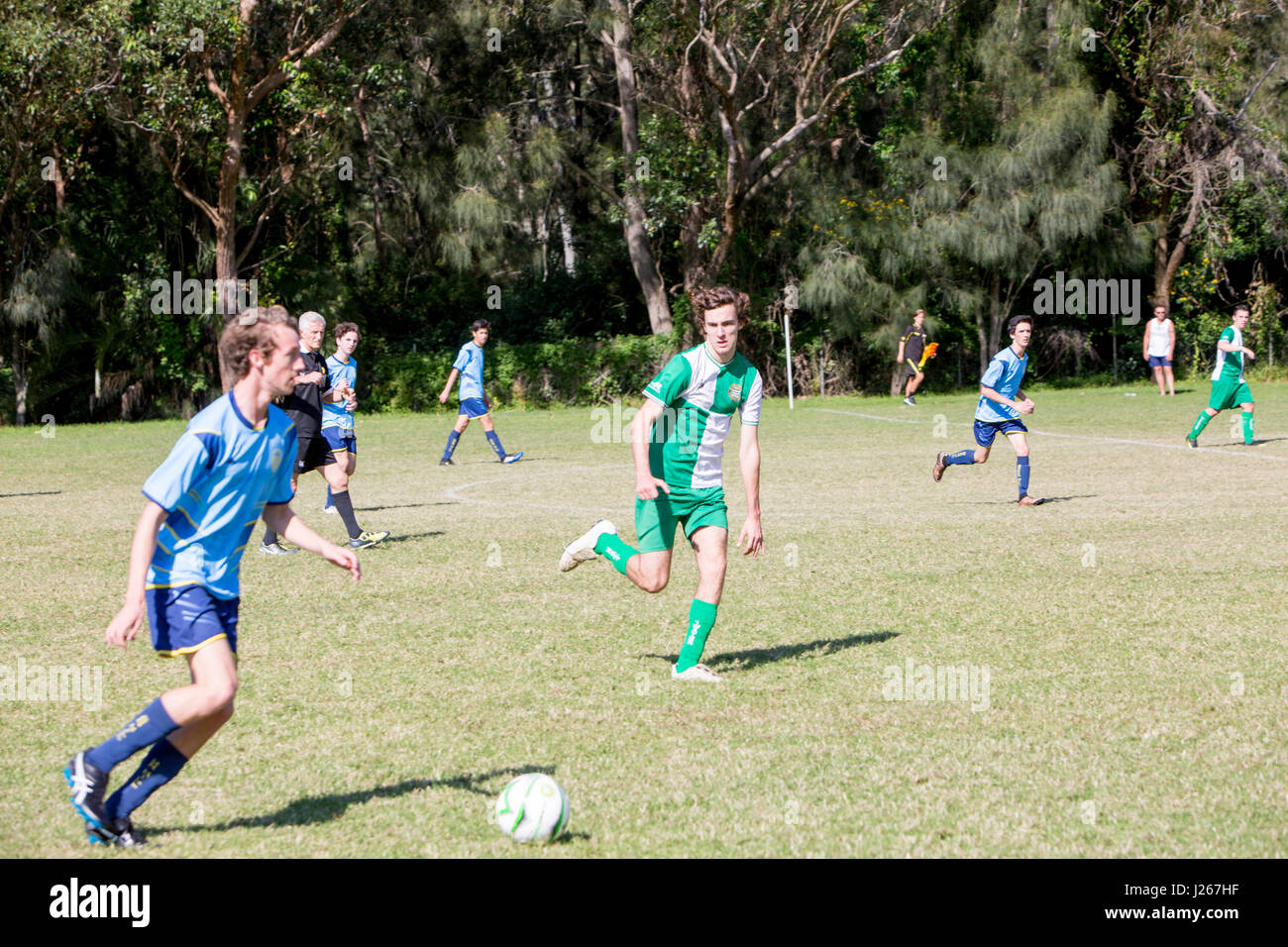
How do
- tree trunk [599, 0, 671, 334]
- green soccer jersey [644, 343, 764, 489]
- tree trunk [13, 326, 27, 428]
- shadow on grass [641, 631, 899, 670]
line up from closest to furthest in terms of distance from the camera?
green soccer jersey [644, 343, 764, 489], shadow on grass [641, 631, 899, 670], tree trunk [13, 326, 27, 428], tree trunk [599, 0, 671, 334]

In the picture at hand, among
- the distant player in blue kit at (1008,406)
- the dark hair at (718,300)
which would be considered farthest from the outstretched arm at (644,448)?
the distant player in blue kit at (1008,406)

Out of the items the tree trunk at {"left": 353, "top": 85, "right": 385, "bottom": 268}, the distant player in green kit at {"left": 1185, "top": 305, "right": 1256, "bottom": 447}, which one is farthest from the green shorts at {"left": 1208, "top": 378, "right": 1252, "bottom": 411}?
the tree trunk at {"left": 353, "top": 85, "right": 385, "bottom": 268}

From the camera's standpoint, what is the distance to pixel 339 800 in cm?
494

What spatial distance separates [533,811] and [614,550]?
9.66ft

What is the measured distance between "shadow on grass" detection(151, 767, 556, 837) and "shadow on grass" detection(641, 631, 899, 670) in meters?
1.95

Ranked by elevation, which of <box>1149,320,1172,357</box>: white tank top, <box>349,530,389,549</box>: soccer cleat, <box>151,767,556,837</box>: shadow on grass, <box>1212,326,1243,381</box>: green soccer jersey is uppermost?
<box>1149,320,1172,357</box>: white tank top

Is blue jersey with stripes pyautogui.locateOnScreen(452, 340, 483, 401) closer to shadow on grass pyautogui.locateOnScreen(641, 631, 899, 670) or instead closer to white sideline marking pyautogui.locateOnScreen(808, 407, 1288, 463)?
white sideline marking pyautogui.locateOnScreen(808, 407, 1288, 463)

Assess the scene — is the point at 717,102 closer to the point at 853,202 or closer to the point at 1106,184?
the point at 853,202

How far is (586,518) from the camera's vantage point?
1294 cm

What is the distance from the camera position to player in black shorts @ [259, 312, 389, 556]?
10320 mm

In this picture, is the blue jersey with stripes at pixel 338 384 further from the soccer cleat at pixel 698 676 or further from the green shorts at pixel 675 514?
the soccer cleat at pixel 698 676

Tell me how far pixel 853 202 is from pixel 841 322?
3.18 metres
